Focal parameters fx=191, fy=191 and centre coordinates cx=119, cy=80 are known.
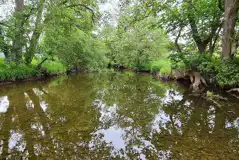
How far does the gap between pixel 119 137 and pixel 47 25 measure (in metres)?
11.3

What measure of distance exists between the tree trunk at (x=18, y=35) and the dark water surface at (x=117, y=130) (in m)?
6.78

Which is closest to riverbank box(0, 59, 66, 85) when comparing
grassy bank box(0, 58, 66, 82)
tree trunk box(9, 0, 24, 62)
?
grassy bank box(0, 58, 66, 82)

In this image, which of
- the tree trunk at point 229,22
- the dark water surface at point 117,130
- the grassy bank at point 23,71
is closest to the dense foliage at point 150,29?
the tree trunk at point 229,22

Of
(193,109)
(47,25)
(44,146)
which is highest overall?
(47,25)

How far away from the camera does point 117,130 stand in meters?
5.15

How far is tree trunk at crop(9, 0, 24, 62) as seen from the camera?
12738 millimetres

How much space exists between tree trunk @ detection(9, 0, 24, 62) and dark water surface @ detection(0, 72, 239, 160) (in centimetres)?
678

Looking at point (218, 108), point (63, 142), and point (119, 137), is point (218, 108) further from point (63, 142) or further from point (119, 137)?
point (63, 142)

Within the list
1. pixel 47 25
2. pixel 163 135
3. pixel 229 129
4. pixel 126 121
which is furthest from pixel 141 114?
pixel 47 25

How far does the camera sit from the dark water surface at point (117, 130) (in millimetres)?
3797

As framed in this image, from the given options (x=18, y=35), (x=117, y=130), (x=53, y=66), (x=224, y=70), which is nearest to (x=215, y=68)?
(x=224, y=70)

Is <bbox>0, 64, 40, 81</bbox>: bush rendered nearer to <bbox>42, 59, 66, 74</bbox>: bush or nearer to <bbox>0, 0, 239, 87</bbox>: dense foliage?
<bbox>0, 0, 239, 87</bbox>: dense foliage

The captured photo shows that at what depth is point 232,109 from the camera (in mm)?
7191

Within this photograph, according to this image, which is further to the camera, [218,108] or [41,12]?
[41,12]
